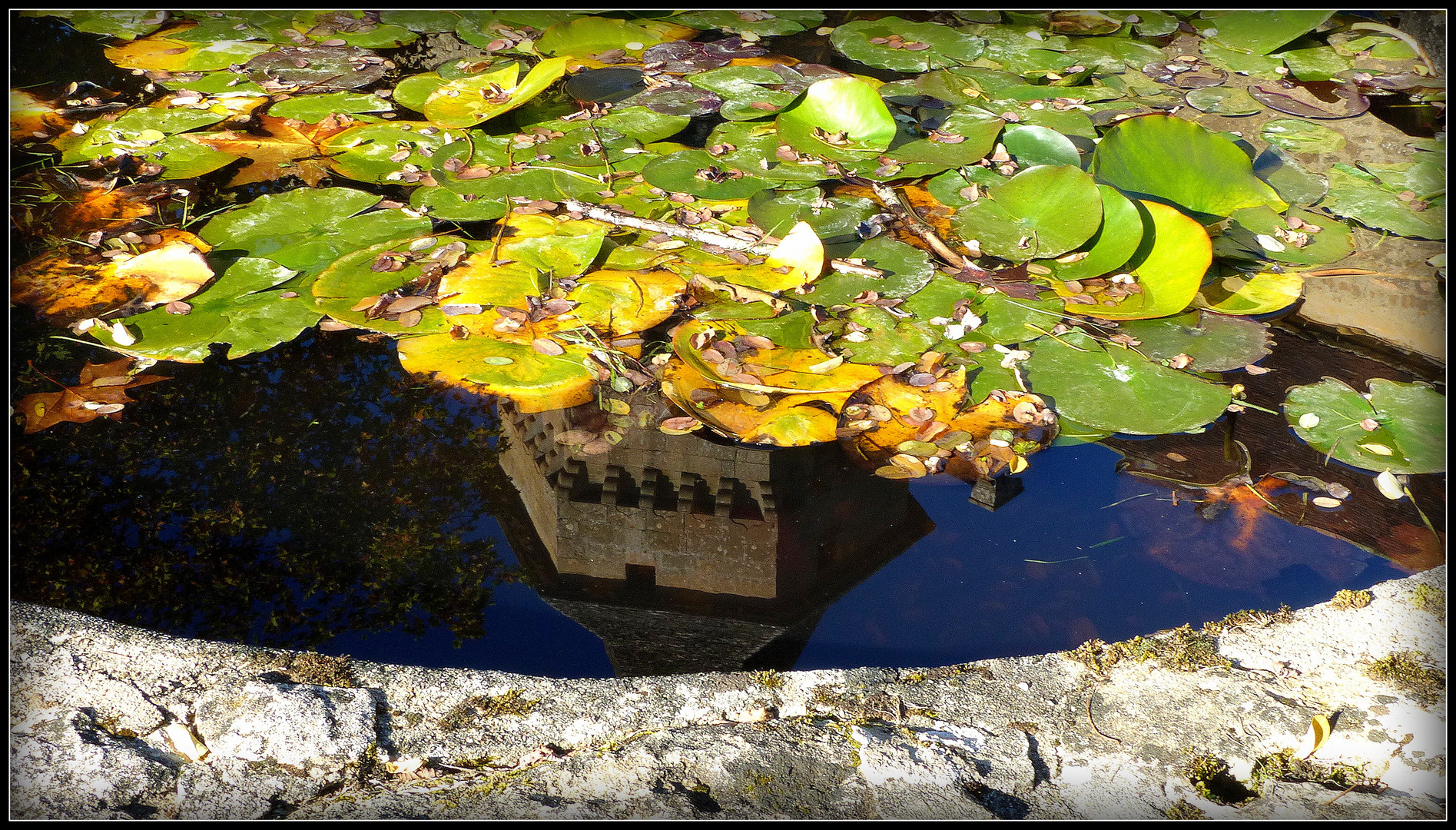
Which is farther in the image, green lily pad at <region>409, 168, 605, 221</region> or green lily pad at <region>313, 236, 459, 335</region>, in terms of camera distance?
green lily pad at <region>409, 168, 605, 221</region>

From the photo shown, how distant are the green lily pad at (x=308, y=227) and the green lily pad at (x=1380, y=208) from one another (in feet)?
9.28

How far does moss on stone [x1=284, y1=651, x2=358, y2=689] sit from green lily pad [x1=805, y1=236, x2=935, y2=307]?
1.42 metres

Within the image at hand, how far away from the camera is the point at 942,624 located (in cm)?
161

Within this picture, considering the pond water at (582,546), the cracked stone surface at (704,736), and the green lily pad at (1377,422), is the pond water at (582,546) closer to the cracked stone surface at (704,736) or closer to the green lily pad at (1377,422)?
the cracked stone surface at (704,736)

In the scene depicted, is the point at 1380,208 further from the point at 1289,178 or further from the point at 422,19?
the point at 422,19

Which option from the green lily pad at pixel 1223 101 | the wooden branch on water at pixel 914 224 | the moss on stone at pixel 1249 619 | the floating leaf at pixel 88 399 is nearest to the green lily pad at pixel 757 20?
the wooden branch on water at pixel 914 224

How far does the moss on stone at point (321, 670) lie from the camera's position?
1427mm

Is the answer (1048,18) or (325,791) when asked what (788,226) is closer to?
(325,791)

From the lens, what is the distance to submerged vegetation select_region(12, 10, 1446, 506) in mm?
2041

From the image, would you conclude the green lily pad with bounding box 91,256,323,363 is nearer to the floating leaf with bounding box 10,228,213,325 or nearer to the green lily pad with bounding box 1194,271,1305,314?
the floating leaf with bounding box 10,228,213,325

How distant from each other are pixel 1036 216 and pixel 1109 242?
22cm

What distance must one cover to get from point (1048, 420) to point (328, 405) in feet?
5.50

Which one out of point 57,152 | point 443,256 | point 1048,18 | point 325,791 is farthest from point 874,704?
point 1048,18

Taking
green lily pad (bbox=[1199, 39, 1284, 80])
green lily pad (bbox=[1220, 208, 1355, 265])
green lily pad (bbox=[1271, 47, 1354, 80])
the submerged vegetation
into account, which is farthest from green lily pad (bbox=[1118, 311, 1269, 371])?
green lily pad (bbox=[1271, 47, 1354, 80])
